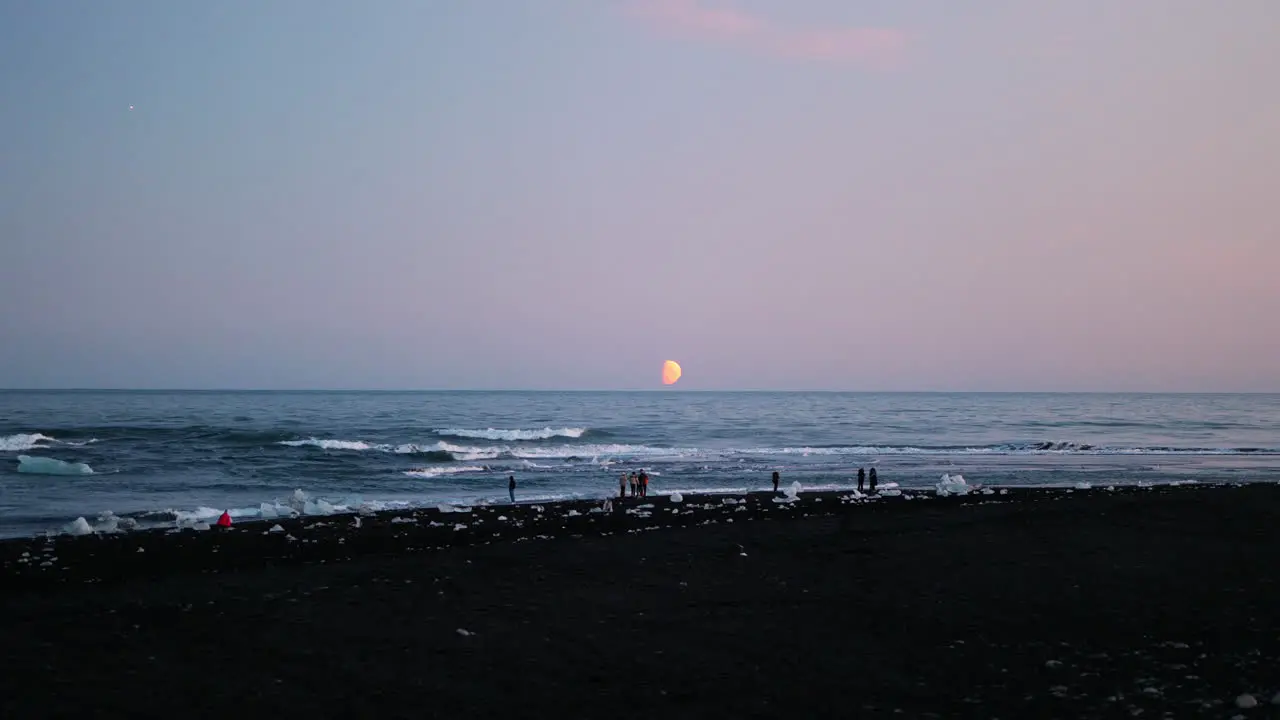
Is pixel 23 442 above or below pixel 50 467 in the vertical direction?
below

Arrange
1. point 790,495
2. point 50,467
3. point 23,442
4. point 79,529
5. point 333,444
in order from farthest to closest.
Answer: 1. point 333,444
2. point 23,442
3. point 50,467
4. point 790,495
5. point 79,529

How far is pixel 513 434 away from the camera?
3447 inches

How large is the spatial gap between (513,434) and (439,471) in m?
37.3

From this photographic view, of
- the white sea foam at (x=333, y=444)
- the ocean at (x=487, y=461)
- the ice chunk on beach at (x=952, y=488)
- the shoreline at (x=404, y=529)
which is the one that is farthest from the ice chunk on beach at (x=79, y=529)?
the white sea foam at (x=333, y=444)

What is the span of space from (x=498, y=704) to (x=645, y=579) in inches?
281

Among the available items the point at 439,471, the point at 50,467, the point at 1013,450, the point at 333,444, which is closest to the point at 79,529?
the point at 50,467

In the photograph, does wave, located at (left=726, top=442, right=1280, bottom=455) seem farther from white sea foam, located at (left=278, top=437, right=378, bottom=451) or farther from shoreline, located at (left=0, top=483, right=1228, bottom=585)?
shoreline, located at (left=0, top=483, right=1228, bottom=585)

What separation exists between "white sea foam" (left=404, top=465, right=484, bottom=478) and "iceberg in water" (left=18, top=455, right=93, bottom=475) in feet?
53.8

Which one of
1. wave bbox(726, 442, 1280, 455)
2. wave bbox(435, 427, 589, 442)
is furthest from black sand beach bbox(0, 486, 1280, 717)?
wave bbox(435, 427, 589, 442)

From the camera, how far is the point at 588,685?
11.4 m

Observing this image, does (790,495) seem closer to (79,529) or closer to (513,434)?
(79,529)

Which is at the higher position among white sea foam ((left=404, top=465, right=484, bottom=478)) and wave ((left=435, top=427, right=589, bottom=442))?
white sea foam ((left=404, top=465, right=484, bottom=478))

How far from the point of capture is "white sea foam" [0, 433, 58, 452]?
6023cm

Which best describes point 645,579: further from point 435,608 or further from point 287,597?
point 287,597
